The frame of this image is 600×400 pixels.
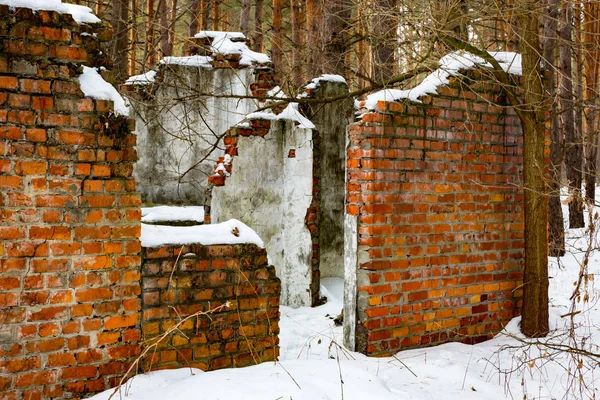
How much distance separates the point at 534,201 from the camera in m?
4.20

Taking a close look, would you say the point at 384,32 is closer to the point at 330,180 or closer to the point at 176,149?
the point at 330,180

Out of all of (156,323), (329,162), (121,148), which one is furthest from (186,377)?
(329,162)

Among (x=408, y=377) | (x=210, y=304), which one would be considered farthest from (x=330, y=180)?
(x=210, y=304)

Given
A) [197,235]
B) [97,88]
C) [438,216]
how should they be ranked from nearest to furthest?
1. [97,88]
2. [197,235]
3. [438,216]

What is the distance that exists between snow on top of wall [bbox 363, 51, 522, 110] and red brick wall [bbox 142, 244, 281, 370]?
157cm

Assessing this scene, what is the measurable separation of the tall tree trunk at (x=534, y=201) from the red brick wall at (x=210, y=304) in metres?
2.23

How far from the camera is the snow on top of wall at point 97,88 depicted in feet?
9.26

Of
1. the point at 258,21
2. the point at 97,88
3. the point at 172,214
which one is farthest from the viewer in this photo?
the point at 258,21

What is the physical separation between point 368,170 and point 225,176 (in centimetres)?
351

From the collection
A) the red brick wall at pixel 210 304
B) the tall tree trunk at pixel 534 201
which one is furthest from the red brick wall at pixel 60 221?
the tall tree trunk at pixel 534 201

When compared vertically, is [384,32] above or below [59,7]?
above

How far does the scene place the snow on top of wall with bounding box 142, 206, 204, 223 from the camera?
320 inches

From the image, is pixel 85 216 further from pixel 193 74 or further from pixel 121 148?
pixel 193 74

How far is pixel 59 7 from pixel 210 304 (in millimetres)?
1949
